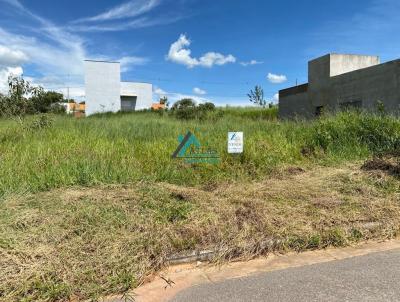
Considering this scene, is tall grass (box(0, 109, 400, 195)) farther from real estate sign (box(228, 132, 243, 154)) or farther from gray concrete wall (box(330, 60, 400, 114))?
gray concrete wall (box(330, 60, 400, 114))

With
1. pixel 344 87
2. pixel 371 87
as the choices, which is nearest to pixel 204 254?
pixel 371 87

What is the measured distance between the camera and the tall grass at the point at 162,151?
17.6 feet

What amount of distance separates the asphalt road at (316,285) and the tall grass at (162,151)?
8.95ft

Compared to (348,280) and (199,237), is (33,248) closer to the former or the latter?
(199,237)

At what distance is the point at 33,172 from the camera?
5.35 meters

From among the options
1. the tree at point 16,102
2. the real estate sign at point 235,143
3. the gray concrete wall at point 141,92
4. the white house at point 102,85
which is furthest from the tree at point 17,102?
the gray concrete wall at point 141,92

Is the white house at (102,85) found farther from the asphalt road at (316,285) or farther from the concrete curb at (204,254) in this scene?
the asphalt road at (316,285)

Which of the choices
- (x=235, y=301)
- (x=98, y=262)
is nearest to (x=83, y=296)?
(x=98, y=262)

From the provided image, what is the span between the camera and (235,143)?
6.64 meters

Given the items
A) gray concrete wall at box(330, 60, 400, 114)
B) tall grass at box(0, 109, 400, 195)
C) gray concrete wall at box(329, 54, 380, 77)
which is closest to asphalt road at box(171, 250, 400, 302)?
tall grass at box(0, 109, 400, 195)

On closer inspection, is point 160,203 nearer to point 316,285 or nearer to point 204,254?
point 204,254

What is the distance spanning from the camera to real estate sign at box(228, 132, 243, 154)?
662cm

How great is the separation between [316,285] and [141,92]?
39.4 meters

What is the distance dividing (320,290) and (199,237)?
4.36ft
